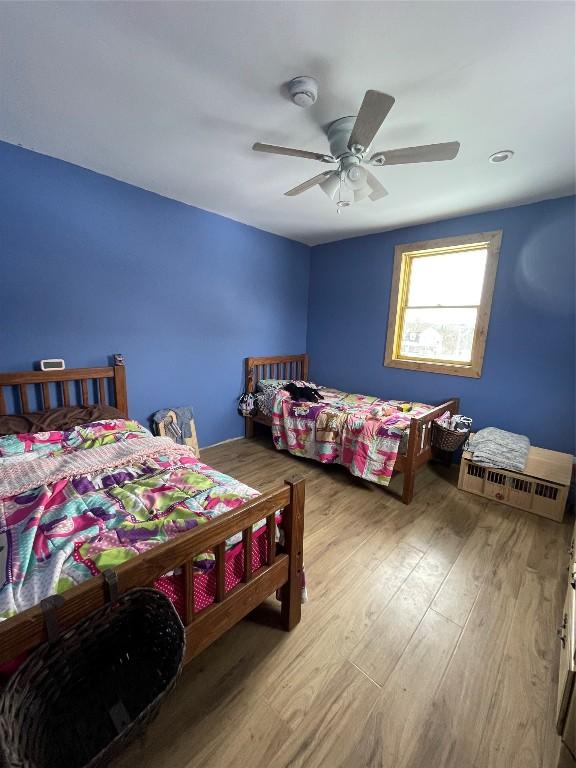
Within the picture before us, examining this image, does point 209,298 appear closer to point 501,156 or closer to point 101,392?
point 101,392

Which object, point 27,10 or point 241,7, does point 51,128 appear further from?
point 241,7

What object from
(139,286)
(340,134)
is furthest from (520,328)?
(139,286)

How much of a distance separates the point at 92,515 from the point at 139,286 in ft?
6.88

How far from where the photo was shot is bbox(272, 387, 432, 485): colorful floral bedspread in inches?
104

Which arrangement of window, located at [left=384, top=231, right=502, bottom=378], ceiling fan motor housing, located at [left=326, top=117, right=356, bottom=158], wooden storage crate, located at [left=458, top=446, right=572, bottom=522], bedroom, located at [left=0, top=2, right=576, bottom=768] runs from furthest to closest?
window, located at [left=384, top=231, right=502, bottom=378]
wooden storage crate, located at [left=458, top=446, right=572, bottom=522]
ceiling fan motor housing, located at [left=326, top=117, right=356, bottom=158]
bedroom, located at [left=0, top=2, right=576, bottom=768]

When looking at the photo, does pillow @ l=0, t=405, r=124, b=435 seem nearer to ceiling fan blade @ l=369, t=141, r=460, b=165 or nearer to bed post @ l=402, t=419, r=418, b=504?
bed post @ l=402, t=419, r=418, b=504

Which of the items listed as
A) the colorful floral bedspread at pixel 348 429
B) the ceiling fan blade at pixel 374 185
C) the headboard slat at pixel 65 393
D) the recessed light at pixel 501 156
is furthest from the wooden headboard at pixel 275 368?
the recessed light at pixel 501 156

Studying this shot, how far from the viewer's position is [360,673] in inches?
50.9

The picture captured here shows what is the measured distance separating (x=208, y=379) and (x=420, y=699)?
292cm

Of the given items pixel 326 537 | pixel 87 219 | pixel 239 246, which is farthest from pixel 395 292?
pixel 87 219

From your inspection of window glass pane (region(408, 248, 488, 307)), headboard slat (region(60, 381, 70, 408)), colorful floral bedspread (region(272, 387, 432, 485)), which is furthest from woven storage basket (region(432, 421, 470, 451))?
headboard slat (region(60, 381, 70, 408))

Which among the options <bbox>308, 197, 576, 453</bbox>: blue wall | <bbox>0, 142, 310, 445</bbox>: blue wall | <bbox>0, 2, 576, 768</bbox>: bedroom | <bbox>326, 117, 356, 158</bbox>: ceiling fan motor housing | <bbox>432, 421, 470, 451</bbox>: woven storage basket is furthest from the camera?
<bbox>432, 421, 470, 451</bbox>: woven storage basket

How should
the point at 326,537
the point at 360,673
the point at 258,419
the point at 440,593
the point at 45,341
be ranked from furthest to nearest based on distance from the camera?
the point at 258,419
the point at 45,341
the point at 326,537
the point at 440,593
the point at 360,673

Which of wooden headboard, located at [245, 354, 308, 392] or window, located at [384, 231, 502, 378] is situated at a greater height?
window, located at [384, 231, 502, 378]
